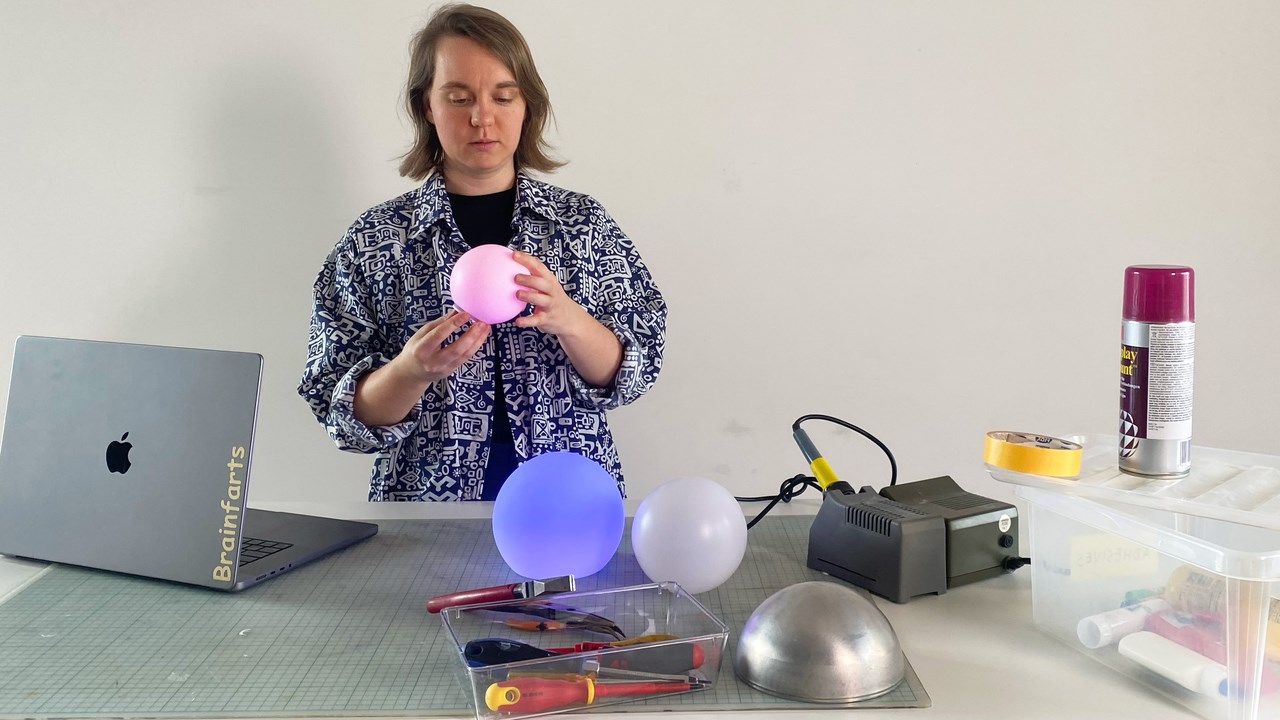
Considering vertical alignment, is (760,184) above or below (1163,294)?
above

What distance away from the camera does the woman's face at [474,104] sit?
154cm

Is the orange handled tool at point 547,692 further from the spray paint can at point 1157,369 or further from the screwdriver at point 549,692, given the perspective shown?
the spray paint can at point 1157,369

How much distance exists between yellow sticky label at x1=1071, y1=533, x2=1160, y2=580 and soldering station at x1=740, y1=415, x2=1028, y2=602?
0.16 meters

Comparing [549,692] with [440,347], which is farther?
[440,347]

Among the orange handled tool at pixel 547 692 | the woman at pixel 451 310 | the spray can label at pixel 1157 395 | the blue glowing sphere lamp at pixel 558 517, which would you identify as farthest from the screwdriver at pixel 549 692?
the woman at pixel 451 310

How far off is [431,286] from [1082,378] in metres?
1.47

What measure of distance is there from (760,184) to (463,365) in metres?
0.88

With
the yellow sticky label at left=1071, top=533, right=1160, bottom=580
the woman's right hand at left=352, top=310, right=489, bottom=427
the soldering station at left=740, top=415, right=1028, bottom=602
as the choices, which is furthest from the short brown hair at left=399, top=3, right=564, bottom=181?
the yellow sticky label at left=1071, top=533, right=1160, bottom=580

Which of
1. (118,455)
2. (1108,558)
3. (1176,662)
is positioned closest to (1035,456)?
(1108,558)

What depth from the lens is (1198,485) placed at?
2.92ft

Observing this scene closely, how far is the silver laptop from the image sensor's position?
1.04m

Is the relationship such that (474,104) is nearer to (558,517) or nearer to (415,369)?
(415,369)

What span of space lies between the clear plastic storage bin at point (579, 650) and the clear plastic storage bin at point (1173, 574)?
0.33 meters

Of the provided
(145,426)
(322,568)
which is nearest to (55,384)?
(145,426)
